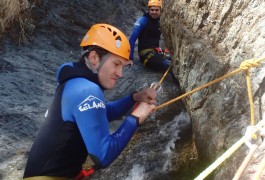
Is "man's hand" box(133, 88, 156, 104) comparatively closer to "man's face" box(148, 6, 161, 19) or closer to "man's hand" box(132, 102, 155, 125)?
"man's hand" box(132, 102, 155, 125)

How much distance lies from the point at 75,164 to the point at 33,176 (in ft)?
1.07

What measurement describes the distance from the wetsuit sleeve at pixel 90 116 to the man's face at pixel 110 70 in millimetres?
219

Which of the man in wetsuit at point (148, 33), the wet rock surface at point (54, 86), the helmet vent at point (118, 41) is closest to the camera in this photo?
the helmet vent at point (118, 41)

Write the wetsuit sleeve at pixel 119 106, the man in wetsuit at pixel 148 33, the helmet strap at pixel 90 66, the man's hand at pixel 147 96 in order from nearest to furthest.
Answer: the helmet strap at pixel 90 66 → the man's hand at pixel 147 96 → the wetsuit sleeve at pixel 119 106 → the man in wetsuit at pixel 148 33

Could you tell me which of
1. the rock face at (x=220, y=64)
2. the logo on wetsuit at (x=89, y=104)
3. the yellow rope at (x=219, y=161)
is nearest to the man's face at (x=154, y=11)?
the rock face at (x=220, y=64)

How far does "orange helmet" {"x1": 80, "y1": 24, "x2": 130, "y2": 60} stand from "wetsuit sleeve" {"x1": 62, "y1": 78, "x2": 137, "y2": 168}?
39cm

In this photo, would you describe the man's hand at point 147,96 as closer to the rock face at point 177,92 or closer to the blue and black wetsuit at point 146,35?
the rock face at point 177,92

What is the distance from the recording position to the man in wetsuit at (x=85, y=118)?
2.32 meters

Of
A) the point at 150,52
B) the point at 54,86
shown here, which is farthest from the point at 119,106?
the point at 150,52

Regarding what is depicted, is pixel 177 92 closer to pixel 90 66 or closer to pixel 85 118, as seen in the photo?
pixel 90 66

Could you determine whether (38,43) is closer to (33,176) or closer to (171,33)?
(171,33)

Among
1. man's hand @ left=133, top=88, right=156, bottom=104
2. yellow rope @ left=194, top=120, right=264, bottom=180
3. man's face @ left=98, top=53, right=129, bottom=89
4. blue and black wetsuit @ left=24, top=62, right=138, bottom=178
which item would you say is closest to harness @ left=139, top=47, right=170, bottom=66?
man's hand @ left=133, top=88, right=156, bottom=104

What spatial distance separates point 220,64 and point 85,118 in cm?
149

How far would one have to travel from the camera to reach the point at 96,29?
2795 mm
